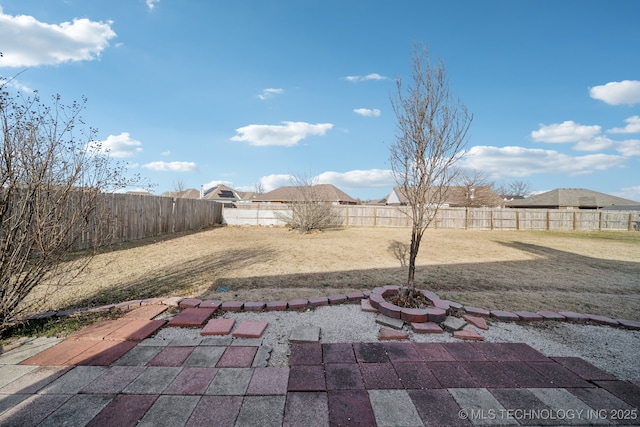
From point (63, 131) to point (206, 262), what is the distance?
3.98 m

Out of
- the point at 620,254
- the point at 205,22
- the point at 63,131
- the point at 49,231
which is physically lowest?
the point at 620,254

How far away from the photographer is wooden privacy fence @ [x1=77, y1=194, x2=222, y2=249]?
8.54 metres

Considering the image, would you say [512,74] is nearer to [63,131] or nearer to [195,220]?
[63,131]

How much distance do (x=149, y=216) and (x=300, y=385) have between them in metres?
11.2

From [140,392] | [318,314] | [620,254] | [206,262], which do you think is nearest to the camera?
[140,392]

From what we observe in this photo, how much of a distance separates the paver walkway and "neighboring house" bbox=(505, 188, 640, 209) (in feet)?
113

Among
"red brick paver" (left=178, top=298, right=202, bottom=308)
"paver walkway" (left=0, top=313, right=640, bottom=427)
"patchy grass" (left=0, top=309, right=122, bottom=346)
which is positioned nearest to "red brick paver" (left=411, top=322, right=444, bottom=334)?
"paver walkway" (left=0, top=313, right=640, bottom=427)

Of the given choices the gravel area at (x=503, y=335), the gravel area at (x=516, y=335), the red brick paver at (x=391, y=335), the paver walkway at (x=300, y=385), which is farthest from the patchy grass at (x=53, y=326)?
the red brick paver at (x=391, y=335)

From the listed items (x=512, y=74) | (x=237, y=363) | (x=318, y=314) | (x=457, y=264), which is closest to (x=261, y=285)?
(x=318, y=314)

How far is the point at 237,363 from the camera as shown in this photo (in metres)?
1.99

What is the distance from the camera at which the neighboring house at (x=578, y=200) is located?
1021 inches

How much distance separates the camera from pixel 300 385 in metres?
1.73

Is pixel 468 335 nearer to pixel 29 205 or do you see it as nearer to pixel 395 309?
pixel 395 309

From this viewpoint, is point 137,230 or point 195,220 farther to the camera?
point 195,220
